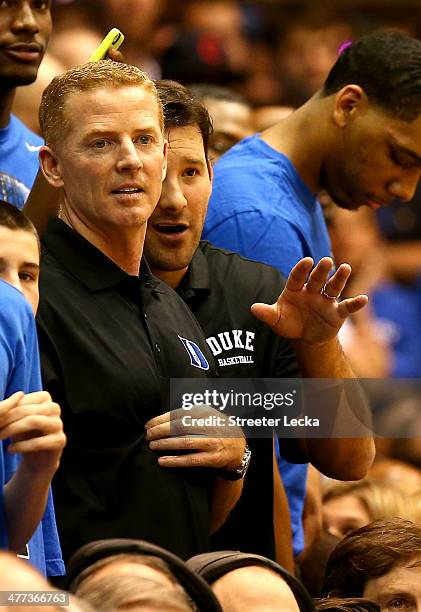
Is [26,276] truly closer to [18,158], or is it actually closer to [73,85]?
[73,85]

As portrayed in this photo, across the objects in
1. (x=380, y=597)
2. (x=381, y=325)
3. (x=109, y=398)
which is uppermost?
(x=109, y=398)

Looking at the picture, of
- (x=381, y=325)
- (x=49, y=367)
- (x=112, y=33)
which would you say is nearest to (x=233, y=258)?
(x=112, y=33)

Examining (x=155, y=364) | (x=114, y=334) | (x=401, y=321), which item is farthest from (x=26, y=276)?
(x=401, y=321)

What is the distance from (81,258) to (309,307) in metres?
0.54

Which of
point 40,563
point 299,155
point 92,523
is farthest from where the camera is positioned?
point 299,155

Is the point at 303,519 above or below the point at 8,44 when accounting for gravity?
below

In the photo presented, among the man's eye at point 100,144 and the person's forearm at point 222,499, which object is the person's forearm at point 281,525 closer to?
the person's forearm at point 222,499

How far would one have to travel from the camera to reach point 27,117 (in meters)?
4.57

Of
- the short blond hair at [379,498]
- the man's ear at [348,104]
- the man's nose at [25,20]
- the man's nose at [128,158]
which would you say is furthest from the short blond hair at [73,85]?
the short blond hair at [379,498]

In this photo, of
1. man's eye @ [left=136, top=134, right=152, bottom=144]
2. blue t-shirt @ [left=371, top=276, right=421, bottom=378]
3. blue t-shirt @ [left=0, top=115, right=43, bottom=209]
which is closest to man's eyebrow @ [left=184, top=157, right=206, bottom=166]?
man's eye @ [left=136, top=134, right=152, bottom=144]

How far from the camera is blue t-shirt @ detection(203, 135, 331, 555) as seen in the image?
3.83 m

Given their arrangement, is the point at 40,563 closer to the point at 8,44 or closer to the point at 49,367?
the point at 49,367

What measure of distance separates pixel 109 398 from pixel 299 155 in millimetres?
1554

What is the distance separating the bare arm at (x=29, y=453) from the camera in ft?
7.57
